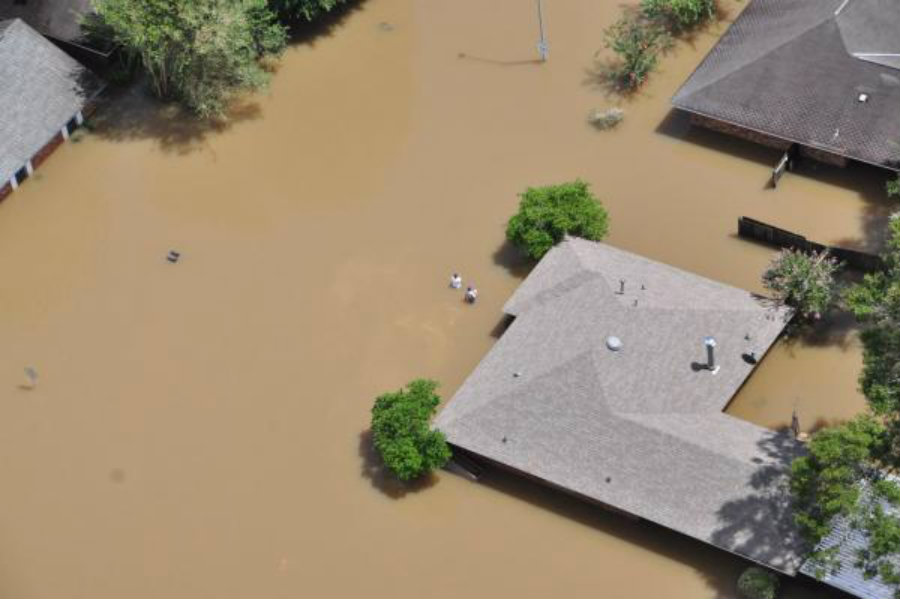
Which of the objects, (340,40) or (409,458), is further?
(340,40)

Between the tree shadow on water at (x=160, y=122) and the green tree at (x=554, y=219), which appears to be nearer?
the green tree at (x=554, y=219)

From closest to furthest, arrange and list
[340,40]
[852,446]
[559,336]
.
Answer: [852,446]
[559,336]
[340,40]

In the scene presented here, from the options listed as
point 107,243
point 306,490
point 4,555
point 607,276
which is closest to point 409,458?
point 306,490

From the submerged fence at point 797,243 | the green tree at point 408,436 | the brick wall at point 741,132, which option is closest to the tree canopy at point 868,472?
the submerged fence at point 797,243

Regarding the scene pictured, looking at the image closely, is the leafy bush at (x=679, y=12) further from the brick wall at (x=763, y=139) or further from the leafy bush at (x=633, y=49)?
the brick wall at (x=763, y=139)

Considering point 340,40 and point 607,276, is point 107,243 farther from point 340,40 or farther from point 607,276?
point 607,276

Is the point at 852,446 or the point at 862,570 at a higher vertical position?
the point at 852,446

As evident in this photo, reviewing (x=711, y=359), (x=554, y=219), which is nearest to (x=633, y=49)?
(x=554, y=219)

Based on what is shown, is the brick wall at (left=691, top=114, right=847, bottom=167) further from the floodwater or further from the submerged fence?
the submerged fence
